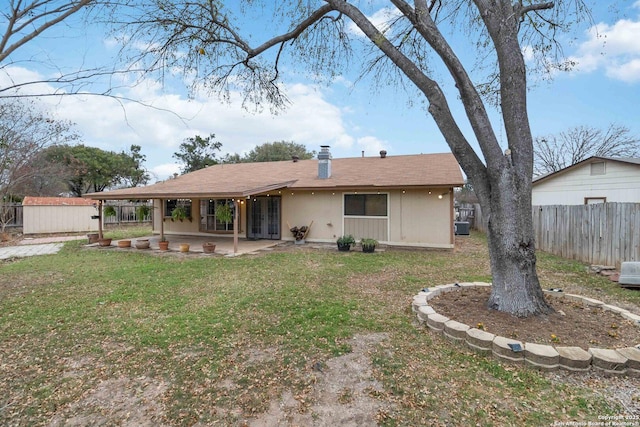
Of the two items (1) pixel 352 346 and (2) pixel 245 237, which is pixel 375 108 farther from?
(2) pixel 245 237

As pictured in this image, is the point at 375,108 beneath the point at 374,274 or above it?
above

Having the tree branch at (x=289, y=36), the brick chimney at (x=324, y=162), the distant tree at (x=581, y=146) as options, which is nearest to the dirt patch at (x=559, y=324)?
the tree branch at (x=289, y=36)

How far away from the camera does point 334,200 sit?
11.0 m

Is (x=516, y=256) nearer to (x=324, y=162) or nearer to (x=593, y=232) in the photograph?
→ (x=593, y=232)

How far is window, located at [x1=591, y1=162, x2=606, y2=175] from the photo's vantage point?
1142cm

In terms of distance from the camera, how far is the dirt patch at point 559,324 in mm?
3086

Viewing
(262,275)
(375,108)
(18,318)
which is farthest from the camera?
(262,275)

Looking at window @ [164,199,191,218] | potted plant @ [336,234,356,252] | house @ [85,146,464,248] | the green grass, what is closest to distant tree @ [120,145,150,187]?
window @ [164,199,191,218]

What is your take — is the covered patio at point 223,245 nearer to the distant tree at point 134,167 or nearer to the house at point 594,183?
the house at point 594,183

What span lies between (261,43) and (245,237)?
8.44 m

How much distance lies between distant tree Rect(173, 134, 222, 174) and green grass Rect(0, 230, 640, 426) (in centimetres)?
2229

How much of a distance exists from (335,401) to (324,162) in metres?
9.90

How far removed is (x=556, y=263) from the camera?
751 centimetres

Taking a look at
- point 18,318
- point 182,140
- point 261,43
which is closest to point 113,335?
point 18,318
